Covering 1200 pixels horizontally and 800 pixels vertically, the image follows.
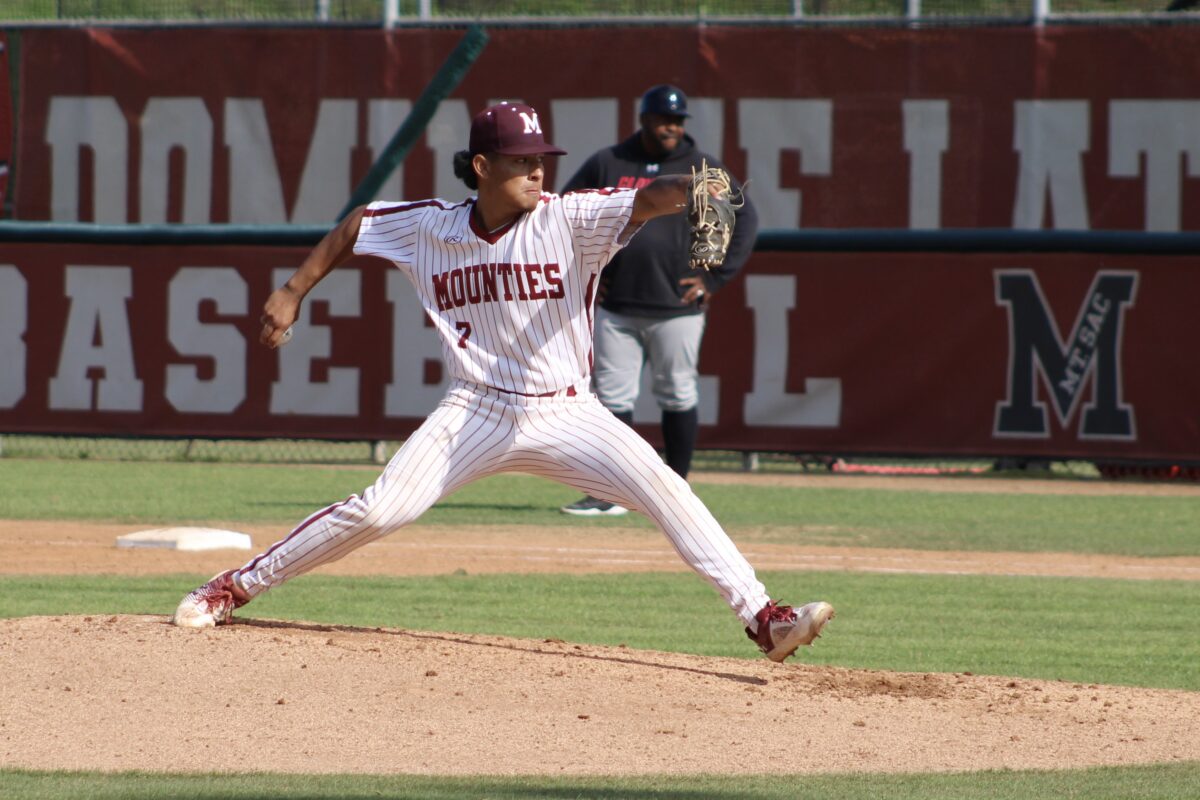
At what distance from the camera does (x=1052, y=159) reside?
1316 centimetres

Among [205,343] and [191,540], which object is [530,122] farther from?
[205,343]

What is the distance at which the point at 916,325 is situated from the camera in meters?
12.9

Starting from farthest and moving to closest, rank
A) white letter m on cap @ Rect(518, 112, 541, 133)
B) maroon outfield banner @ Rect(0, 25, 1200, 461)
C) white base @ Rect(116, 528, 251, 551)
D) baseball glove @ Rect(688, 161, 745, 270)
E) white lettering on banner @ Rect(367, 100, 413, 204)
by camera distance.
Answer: white lettering on banner @ Rect(367, 100, 413, 204), maroon outfield banner @ Rect(0, 25, 1200, 461), white base @ Rect(116, 528, 251, 551), white letter m on cap @ Rect(518, 112, 541, 133), baseball glove @ Rect(688, 161, 745, 270)

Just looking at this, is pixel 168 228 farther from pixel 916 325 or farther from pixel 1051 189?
pixel 1051 189

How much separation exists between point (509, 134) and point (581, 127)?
853 centimetres

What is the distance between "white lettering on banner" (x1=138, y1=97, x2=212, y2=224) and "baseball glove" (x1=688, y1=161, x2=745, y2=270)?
32.6ft

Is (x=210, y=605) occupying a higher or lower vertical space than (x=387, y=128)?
lower

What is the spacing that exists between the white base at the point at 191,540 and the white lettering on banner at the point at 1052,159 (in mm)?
6768

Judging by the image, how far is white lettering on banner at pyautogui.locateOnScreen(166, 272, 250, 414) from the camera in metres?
13.7

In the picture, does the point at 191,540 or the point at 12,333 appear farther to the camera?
the point at 12,333

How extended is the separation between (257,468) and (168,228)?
191 centimetres

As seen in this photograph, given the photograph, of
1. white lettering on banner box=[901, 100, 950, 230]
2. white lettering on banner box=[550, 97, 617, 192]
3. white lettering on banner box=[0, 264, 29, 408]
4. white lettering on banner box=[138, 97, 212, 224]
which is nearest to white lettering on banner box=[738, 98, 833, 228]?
white lettering on banner box=[901, 100, 950, 230]

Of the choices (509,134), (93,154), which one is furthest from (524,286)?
(93,154)

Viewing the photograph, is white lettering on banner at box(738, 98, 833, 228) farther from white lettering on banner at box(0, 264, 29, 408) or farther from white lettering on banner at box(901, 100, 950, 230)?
white lettering on banner at box(0, 264, 29, 408)
